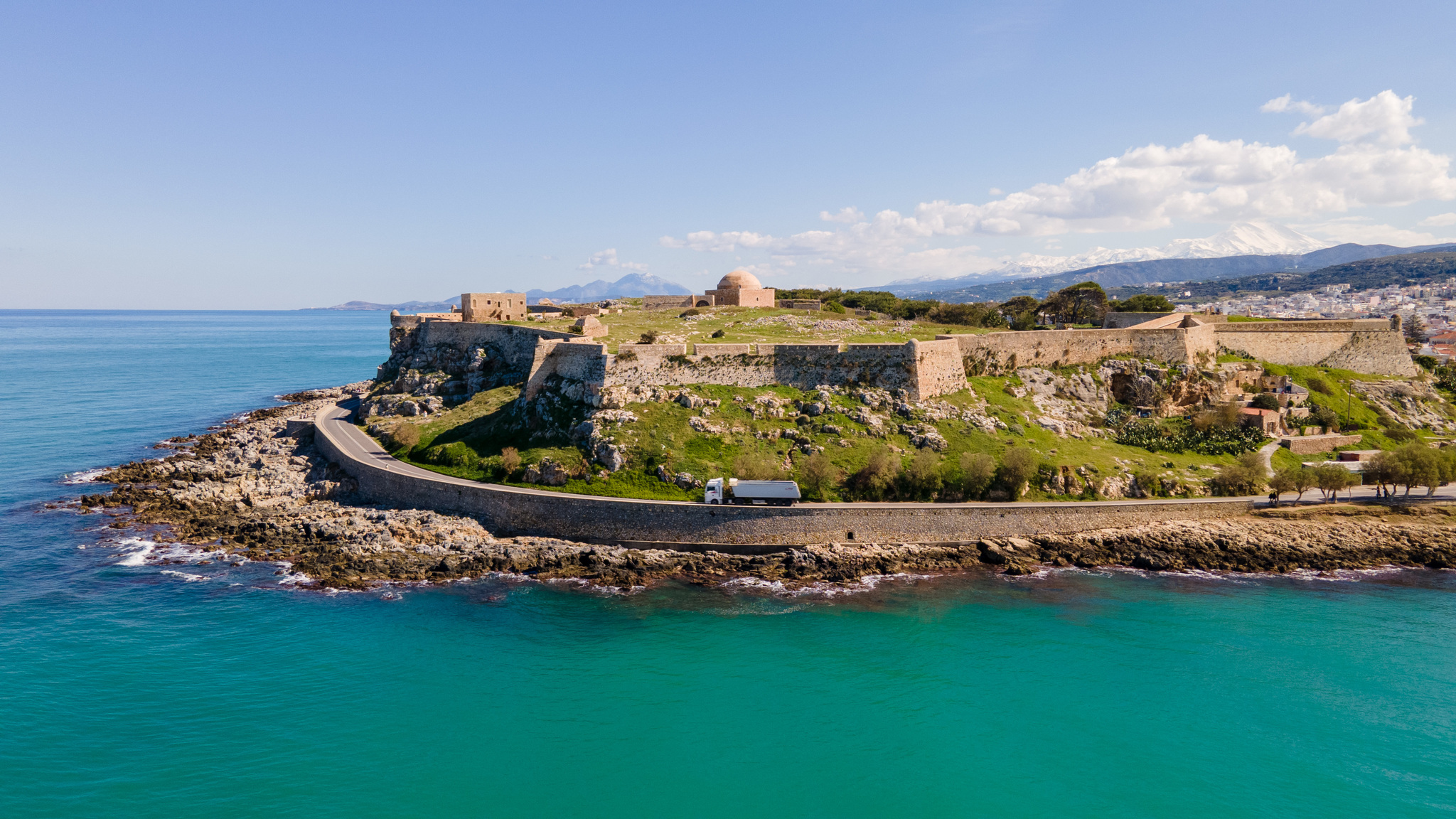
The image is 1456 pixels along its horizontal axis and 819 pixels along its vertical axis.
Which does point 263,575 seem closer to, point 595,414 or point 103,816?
point 103,816

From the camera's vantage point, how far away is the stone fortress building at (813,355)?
47.2 meters

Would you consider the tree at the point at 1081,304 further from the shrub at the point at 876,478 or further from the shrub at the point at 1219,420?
the shrub at the point at 876,478

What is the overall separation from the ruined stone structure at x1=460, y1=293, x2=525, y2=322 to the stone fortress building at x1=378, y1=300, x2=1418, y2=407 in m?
0.13

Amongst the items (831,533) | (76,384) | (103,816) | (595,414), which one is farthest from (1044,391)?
(76,384)

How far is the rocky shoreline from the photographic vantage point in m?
36.4

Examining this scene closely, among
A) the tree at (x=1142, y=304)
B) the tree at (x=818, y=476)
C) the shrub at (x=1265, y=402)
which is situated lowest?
the tree at (x=818, y=476)

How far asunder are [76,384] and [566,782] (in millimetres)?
113580

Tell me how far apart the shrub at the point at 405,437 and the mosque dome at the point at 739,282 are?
34691 millimetres

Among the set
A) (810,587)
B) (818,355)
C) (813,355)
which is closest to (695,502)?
(810,587)

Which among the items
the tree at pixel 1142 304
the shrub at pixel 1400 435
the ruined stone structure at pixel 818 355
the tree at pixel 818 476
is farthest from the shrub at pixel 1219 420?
the tree at pixel 818 476

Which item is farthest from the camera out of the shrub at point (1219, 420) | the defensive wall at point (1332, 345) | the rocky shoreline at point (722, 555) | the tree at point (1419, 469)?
the defensive wall at point (1332, 345)

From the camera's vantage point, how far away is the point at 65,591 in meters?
33.4

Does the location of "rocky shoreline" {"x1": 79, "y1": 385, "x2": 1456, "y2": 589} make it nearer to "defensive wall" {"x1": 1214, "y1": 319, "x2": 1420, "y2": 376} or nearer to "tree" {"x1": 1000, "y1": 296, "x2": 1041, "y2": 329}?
"defensive wall" {"x1": 1214, "y1": 319, "x2": 1420, "y2": 376}

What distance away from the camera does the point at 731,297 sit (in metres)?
71.8
